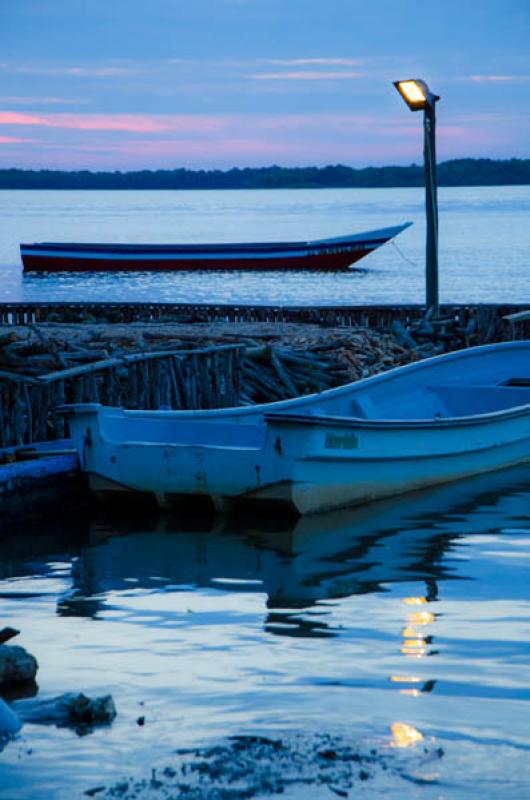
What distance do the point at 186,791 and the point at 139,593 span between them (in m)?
4.60

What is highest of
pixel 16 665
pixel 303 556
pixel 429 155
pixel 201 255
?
pixel 429 155

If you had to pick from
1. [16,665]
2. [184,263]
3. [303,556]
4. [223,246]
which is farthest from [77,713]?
[223,246]

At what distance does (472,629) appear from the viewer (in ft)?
34.0

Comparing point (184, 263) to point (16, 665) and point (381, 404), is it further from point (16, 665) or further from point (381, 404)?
point (16, 665)

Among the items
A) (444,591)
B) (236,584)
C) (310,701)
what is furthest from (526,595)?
(310,701)

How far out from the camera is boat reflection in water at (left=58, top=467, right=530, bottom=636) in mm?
11383

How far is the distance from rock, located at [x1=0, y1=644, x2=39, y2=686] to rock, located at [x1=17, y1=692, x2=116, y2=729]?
486mm

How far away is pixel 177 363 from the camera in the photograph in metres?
17.4

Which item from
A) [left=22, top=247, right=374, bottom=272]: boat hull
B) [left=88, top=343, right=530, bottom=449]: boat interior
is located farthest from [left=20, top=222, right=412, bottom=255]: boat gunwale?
[left=88, top=343, right=530, bottom=449]: boat interior

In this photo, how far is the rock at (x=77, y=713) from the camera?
826cm

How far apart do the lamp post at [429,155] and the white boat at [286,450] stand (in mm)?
7041

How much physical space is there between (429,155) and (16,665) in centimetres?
1651

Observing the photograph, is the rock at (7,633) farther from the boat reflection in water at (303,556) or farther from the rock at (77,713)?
the boat reflection in water at (303,556)

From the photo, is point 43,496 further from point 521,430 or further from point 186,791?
point 186,791
